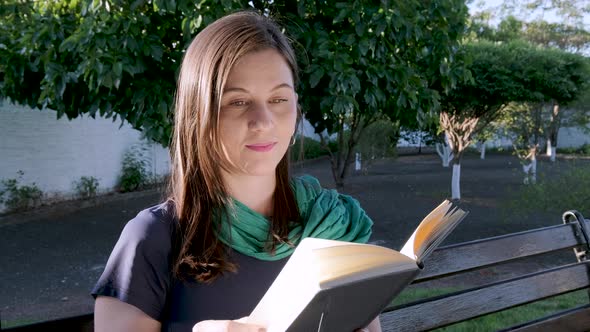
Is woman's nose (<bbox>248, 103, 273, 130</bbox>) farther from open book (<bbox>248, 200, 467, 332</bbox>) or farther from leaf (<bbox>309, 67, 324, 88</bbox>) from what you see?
leaf (<bbox>309, 67, 324, 88</bbox>)

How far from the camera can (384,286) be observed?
1055 millimetres

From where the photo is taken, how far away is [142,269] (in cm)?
127

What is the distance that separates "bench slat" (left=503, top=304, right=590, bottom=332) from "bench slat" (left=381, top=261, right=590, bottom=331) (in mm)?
101

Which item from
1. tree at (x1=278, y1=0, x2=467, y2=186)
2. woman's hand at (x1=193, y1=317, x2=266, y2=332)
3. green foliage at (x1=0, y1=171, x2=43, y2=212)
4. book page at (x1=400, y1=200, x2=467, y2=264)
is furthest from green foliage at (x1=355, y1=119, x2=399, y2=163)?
woman's hand at (x1=193, y1=317, x2=266, y2=332)

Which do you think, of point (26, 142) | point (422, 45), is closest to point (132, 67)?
point (422, 45)

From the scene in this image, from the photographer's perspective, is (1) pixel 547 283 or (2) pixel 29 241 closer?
(1) pixel 547 283

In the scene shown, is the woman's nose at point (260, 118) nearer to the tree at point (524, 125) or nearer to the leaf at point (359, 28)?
the leaf at point (359, 28)

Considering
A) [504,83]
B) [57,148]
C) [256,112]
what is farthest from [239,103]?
[504,83]

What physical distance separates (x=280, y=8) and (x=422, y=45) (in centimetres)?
121

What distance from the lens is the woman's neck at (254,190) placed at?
1448 millimetres

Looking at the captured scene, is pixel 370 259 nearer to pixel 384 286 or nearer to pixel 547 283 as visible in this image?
pixel 384 286

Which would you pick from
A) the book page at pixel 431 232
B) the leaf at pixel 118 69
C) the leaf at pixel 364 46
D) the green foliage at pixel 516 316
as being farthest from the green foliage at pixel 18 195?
the book page at pixel 431 232

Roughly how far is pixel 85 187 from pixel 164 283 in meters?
11.2

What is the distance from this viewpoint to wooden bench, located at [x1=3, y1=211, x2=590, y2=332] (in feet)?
7.91
